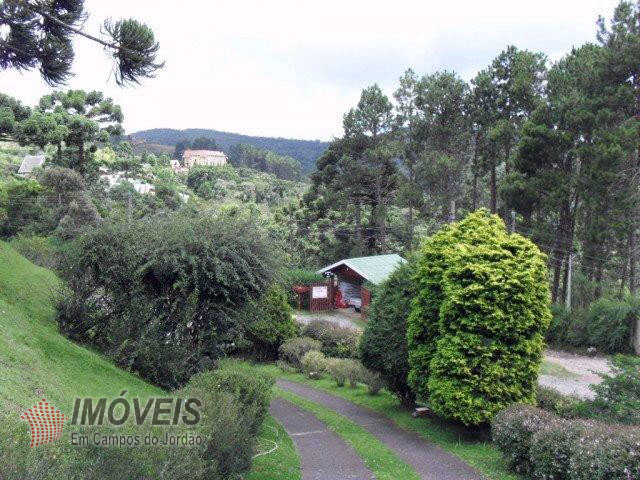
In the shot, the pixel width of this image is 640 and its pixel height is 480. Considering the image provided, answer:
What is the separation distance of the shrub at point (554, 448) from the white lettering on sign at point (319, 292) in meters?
28.1

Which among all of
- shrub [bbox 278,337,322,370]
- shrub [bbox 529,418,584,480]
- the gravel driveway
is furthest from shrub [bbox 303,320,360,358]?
shrub [bbox 529,418,584,480]

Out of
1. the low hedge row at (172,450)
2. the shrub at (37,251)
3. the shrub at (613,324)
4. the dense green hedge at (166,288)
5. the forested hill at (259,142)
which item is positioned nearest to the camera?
the low hedge row at (172,450)

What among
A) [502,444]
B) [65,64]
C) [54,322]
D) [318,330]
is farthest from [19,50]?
[318,330]

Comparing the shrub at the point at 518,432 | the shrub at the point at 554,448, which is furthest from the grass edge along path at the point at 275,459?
the shrub at the point at 554,448

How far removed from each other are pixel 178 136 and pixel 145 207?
15789cm

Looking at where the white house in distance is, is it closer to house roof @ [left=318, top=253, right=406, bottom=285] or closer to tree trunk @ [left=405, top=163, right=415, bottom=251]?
tree trunk @ [left=405, top=163, right=415, bottom=251]

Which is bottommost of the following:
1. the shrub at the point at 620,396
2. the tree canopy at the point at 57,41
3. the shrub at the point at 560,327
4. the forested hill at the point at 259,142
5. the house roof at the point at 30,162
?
the shrub at the point at 620,396

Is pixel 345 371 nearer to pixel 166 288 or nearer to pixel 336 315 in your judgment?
pixel 166 288

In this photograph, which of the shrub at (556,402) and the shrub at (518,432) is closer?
the shrub at (518,432)

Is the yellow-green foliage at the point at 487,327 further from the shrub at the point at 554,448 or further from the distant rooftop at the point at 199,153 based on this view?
the distant rooftop at the point at 199,153

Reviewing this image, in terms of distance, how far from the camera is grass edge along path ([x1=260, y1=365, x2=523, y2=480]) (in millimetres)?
10008

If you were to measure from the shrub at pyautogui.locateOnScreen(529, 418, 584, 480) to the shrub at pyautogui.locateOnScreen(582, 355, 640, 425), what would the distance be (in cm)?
162

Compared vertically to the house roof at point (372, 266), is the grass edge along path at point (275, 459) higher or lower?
lower

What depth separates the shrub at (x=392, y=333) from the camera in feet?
45.3
